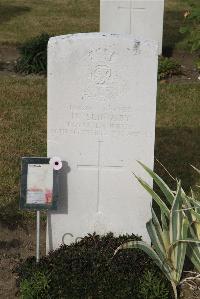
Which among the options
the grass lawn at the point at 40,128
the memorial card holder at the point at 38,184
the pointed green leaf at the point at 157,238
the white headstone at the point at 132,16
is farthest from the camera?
the white headstone at the point at 132,16

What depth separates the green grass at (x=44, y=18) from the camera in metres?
13.6

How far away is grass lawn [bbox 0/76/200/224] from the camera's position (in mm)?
6573

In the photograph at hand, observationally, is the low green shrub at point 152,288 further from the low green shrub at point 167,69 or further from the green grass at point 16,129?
the low green shrub at point 167,69

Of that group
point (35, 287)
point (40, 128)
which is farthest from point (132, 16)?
point (35, 287)

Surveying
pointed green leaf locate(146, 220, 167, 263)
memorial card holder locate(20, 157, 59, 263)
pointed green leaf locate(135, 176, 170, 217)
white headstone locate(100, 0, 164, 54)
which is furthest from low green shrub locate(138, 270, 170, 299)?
white headstone locate(100, 0, 164, 54)

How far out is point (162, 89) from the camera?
377 inches

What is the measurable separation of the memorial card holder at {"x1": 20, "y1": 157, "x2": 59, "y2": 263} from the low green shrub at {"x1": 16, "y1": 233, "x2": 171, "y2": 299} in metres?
0.17

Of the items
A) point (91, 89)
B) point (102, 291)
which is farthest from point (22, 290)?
point (91, 89)

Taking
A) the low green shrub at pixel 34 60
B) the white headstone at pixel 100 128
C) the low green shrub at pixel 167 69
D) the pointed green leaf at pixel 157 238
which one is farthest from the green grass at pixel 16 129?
the low green shrub at pixel 167 69

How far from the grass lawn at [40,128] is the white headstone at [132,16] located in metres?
1.75

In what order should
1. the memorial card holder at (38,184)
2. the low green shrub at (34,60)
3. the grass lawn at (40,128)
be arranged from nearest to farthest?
the memorial card holder at (38,184), the grass lawn at (40,128), the low green shrub at (34,60)

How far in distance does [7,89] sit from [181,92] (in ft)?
8.08

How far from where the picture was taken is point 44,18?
1518cm

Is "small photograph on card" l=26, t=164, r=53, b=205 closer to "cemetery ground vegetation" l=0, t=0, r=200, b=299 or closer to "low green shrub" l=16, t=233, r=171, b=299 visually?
"low green shrub" l=16, t=233, r=171, b=299
